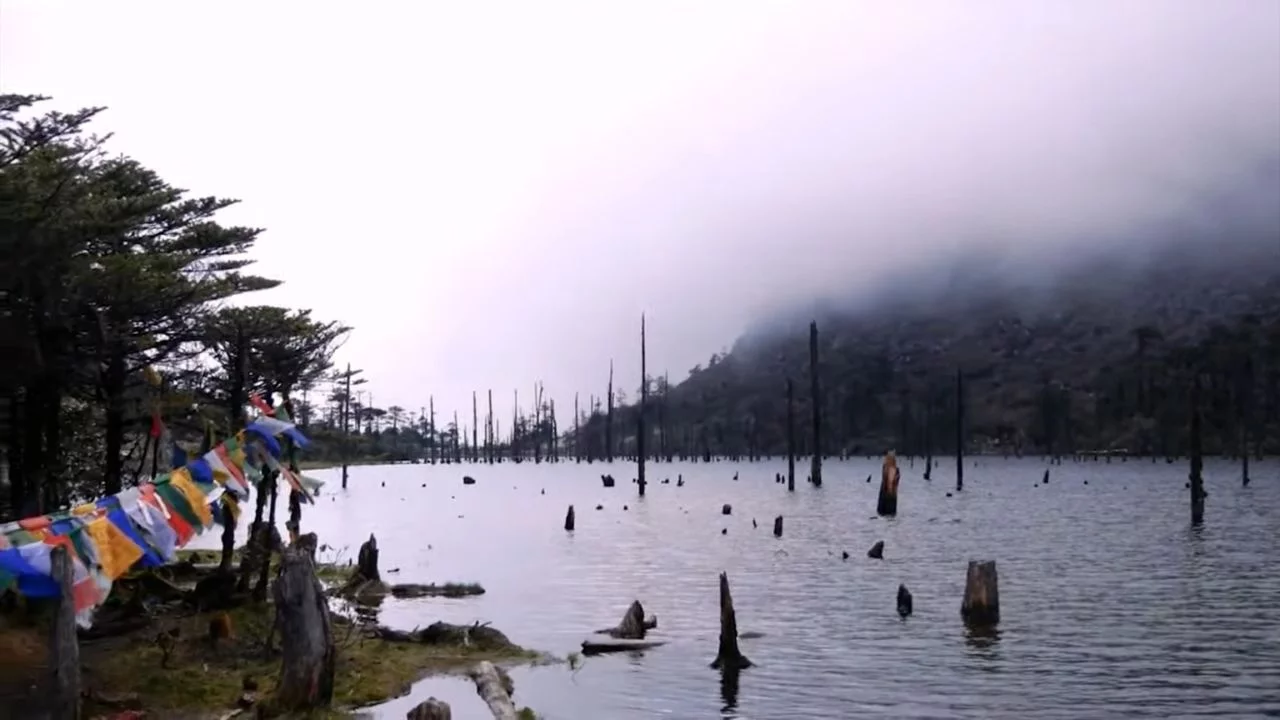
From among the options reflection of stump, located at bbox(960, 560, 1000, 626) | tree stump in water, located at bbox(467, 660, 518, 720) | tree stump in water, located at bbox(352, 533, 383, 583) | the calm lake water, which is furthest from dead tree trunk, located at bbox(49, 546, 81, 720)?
reflection of stump, located at bbox(960, 560, 1000, 626)

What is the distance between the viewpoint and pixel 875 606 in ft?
101

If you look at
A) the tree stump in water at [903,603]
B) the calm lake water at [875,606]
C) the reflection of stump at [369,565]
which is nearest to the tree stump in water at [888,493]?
the calm lake water at [875,606]

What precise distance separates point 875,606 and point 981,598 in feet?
12.7

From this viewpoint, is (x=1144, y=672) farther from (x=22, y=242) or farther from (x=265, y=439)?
(x=22, y=242)

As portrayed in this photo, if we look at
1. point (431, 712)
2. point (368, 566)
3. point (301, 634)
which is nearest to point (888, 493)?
point (368, 566)

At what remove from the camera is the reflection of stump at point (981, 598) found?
2727cm

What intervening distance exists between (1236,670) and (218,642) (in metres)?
19.5

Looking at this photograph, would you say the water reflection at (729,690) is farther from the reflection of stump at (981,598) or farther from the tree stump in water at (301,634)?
the reflection of stump at (981,598)

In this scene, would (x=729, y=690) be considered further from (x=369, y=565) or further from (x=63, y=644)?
(x=369, y=565)

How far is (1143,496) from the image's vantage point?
81438mm

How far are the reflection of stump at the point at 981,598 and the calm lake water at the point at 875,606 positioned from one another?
0.49 metres

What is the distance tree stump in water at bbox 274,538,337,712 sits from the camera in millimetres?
16312

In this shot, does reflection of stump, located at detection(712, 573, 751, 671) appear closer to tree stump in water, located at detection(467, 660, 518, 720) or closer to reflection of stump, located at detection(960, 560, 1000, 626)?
tree stump in water, located at detection(467, 660, 518, 720)

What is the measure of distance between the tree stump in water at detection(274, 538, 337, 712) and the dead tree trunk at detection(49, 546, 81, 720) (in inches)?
114
